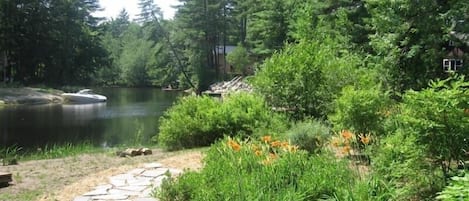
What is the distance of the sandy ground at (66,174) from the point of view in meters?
5.52

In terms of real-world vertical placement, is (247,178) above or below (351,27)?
below

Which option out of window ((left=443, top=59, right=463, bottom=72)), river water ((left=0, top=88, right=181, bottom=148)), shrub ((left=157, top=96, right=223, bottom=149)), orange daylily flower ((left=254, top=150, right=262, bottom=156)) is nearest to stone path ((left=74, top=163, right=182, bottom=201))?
orange daylily flower ((left=254, top=150, right=262, bottom=156))

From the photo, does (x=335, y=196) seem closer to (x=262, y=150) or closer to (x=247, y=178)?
(x=247, y=178)

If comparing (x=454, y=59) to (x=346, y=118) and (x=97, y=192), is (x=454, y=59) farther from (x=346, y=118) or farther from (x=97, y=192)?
(x=97, y=192)

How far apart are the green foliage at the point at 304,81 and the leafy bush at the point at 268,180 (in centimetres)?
515

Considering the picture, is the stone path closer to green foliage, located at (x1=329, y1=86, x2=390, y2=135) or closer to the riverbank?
green foliage, located at (x1=329, y1=86, x2=390, y2=135)

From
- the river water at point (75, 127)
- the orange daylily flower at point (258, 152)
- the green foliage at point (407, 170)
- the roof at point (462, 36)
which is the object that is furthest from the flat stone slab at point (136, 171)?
the river water at point (75, 127)

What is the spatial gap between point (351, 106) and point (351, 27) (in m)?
11.2

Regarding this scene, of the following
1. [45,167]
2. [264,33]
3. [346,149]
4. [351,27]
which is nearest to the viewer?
[346,149]

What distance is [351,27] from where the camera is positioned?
16594 millimetres

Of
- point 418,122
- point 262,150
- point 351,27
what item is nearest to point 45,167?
point 262,150

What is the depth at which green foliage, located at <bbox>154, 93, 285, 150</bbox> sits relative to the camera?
9.04 m

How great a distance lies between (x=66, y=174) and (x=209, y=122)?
3.01 m

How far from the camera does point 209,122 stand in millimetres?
9047
